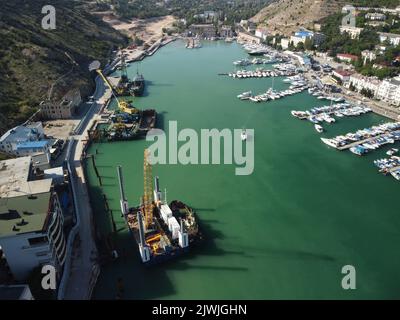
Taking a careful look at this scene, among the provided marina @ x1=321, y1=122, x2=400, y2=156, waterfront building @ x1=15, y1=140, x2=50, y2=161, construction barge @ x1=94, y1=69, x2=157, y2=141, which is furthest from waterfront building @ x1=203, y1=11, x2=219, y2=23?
waterfront building @ x1=15, y1=140, x2=50, y2=161

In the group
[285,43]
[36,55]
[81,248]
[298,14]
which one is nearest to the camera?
[81,248]

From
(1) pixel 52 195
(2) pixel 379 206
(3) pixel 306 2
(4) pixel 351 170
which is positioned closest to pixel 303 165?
(4) pixel 351 170

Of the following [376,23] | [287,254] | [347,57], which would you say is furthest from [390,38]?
[287,254]

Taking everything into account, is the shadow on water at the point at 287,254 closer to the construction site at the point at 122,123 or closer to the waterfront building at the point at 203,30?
the construction site at the point at 122,123

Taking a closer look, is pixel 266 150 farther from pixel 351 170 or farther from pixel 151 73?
pixel 151 73

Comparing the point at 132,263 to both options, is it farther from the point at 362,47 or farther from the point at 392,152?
the point at 362,47

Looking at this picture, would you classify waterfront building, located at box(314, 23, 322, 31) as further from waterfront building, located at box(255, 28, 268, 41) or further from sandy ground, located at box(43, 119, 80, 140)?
sandy ground, located at box(43, 119, 80, 140)
